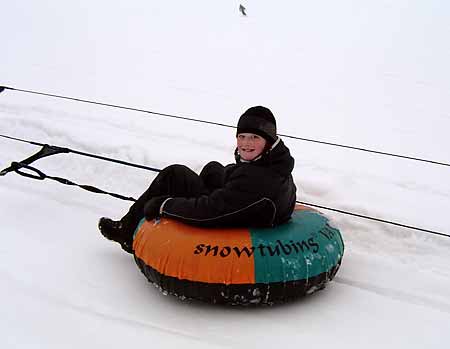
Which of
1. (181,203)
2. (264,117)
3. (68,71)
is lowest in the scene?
(68,71)

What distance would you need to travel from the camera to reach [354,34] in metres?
12.7

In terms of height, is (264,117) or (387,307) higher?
(264,117)

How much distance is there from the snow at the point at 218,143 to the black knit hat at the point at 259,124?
88cm

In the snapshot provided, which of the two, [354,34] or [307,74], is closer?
[307,74]

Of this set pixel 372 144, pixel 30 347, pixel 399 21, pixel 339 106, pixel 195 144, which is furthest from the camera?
pixel 399 21

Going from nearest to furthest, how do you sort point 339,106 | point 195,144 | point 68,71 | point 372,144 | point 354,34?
point 195,144 < point 372,144 < point 339,106 < point 68,71 < point 354,34

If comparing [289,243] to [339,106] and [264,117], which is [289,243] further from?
[339,106]

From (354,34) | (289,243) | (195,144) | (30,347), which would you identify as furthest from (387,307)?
(354,34)

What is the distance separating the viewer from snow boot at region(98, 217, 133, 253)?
3.62 m

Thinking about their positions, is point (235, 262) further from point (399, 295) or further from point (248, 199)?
point (399, 295)

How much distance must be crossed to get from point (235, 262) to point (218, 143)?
346 cm

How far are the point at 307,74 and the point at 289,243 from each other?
7.08 m

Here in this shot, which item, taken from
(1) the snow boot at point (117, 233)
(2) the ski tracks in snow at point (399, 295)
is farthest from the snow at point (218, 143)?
(1) the snow boot at point (117, 233)

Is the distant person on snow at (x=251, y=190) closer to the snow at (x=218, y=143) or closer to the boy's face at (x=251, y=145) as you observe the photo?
the boy's face at (x=251, y=145)
